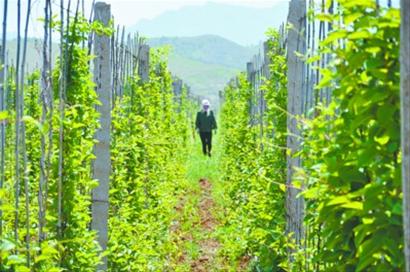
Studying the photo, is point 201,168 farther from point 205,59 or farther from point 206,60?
point 205,59

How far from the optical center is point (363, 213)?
2.15 metres

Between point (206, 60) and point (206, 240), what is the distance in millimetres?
168073

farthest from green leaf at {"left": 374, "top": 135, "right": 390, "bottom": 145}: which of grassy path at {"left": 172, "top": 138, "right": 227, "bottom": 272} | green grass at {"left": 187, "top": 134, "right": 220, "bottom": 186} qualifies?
green grass at {"left": 187, "top": 134, "right": 220, "bottom": 186}

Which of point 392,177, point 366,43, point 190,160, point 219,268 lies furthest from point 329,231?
point 190,160

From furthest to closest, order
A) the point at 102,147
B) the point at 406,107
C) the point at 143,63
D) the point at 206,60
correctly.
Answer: the point at 206,60 → the point at 143,63 → the point at 102,147 → the point at 406,107

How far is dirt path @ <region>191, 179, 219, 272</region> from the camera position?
7.49 m

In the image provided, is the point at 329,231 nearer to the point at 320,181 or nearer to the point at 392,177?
the point at 320,181

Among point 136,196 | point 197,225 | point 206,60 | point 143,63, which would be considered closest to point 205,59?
point 206,60

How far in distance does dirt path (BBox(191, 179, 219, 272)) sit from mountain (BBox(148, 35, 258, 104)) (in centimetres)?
9392

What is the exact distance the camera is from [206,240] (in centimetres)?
873

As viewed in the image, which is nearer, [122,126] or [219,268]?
[122,126]

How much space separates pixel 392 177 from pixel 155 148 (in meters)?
6.49

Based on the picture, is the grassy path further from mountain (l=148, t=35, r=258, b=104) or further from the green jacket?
mountain (l=148, t=35, r=258, b=104)

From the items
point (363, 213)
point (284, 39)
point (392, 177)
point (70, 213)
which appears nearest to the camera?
point (392, 177)
